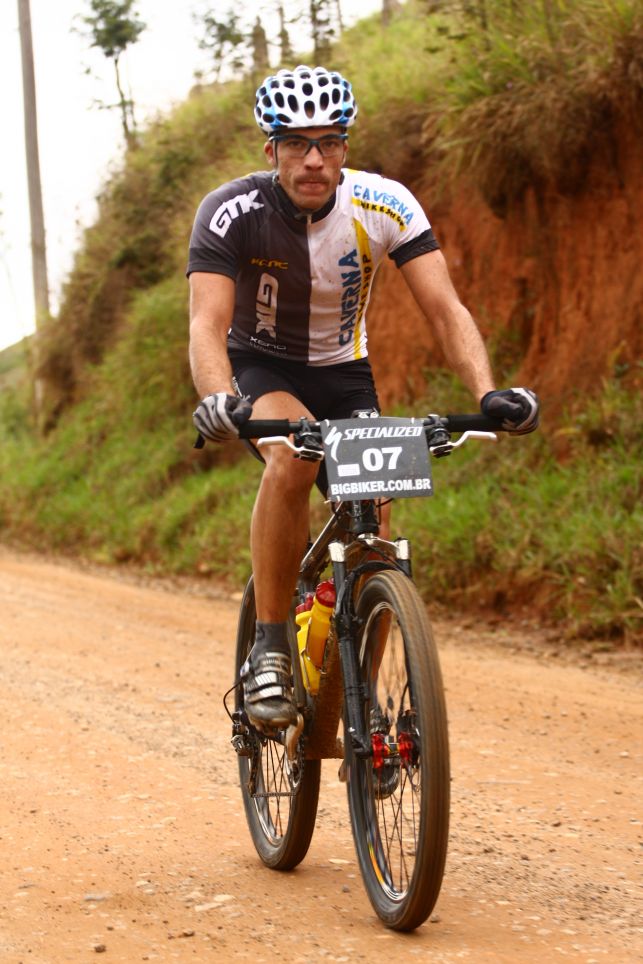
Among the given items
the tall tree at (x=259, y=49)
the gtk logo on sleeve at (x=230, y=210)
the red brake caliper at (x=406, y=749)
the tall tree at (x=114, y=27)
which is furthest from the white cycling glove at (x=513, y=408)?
the tall tree at (x=114, y=27)

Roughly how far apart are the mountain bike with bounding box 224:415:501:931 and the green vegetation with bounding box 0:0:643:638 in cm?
460

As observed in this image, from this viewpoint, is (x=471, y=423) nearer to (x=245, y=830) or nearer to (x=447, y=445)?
(x=447, y=445)

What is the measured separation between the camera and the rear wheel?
4.20 metres

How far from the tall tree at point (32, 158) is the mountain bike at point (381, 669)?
2189cm

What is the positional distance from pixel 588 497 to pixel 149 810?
5143mm

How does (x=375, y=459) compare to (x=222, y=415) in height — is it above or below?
below

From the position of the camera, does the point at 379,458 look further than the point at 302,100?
No

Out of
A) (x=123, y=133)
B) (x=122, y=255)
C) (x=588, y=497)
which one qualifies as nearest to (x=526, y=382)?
(x=588, y=497)

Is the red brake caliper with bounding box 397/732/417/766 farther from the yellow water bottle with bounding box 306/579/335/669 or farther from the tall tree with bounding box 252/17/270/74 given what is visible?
the tall tree with bounding box 252/17/270/74

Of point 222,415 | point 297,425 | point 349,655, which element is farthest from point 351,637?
point 222,415

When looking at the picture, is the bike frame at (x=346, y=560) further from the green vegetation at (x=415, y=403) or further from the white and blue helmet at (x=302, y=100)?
the green vegetation at (x=415, y=403)

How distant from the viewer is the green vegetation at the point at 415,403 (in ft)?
30.6

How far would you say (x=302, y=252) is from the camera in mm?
4246

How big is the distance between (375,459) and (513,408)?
422mm
